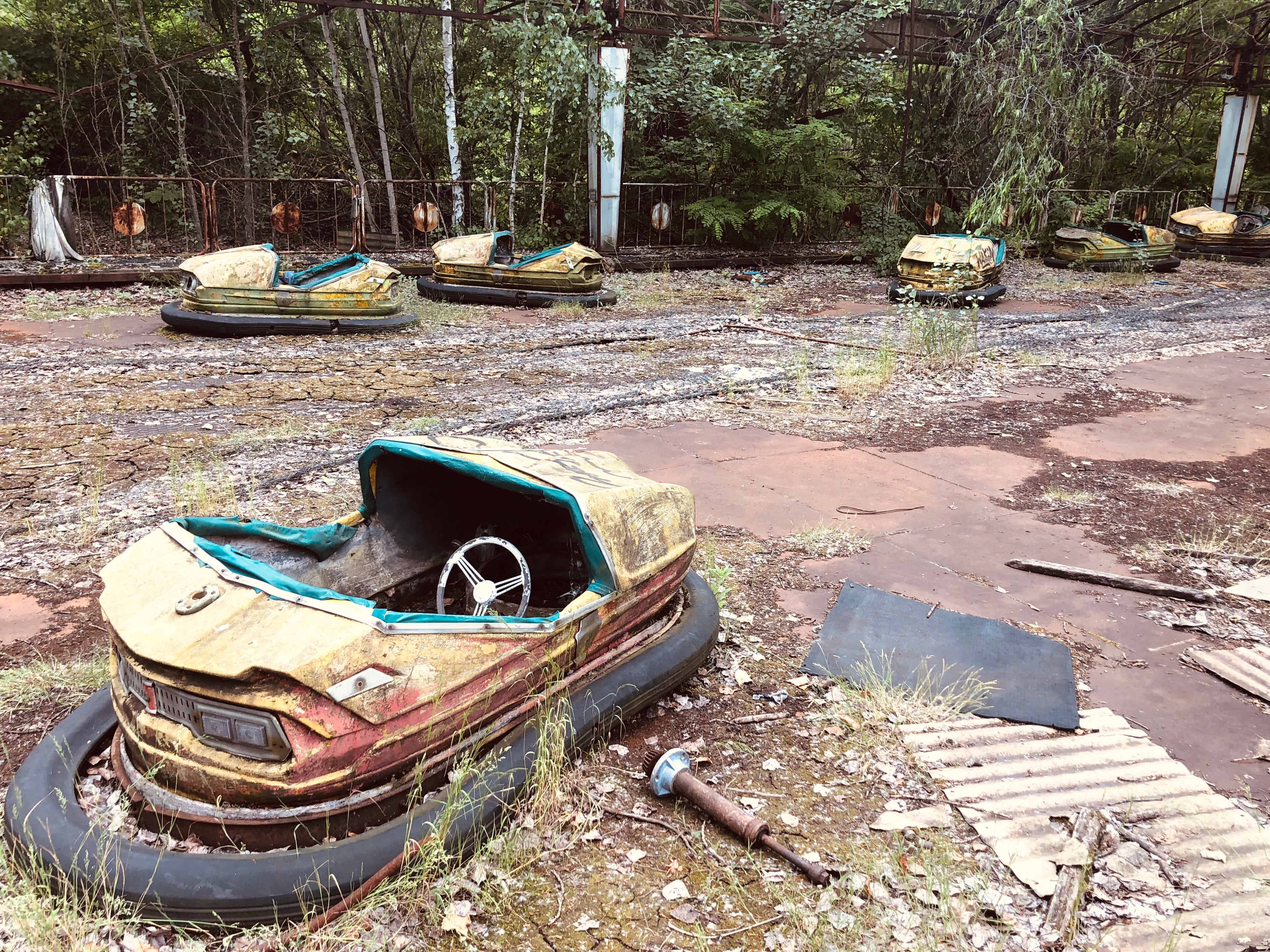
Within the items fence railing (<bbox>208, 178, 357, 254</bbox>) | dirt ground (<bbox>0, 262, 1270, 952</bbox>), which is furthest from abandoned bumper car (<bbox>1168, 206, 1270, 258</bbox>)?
fence railing (<bbox>208, 178, 357, 254</bbox>)

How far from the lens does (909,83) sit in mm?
14164

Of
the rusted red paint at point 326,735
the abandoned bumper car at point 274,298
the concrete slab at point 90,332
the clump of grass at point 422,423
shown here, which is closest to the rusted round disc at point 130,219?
the concrete slab at point 90,332

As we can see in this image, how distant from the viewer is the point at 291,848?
2.03 meters

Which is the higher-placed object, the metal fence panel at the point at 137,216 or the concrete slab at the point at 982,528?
the metal fence panel at the point at 137,216

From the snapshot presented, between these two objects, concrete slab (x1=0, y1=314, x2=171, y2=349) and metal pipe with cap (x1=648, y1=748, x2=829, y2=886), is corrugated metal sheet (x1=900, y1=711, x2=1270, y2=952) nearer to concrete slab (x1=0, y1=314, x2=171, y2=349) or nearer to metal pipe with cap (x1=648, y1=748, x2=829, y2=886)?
metal pipe with cap (x1=648, y1=748, x2=829, y2=886)

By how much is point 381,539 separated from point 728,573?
1.48 m

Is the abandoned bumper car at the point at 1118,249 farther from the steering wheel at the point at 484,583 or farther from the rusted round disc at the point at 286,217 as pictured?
the steering wheel at the point at 484,583

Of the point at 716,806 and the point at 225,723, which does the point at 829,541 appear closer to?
the point at 716,806

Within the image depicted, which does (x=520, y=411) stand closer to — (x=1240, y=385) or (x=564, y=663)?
(x=564, y=663)

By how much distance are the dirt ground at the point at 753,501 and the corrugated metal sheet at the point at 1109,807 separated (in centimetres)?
9

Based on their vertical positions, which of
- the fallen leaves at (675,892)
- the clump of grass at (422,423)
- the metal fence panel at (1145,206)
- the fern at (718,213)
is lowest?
the fallen leaves at (675,892)

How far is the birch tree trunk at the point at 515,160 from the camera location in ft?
41.1

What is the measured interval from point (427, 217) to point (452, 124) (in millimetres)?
1345

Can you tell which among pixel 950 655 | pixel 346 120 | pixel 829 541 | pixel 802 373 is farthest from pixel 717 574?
pixel 346 120
